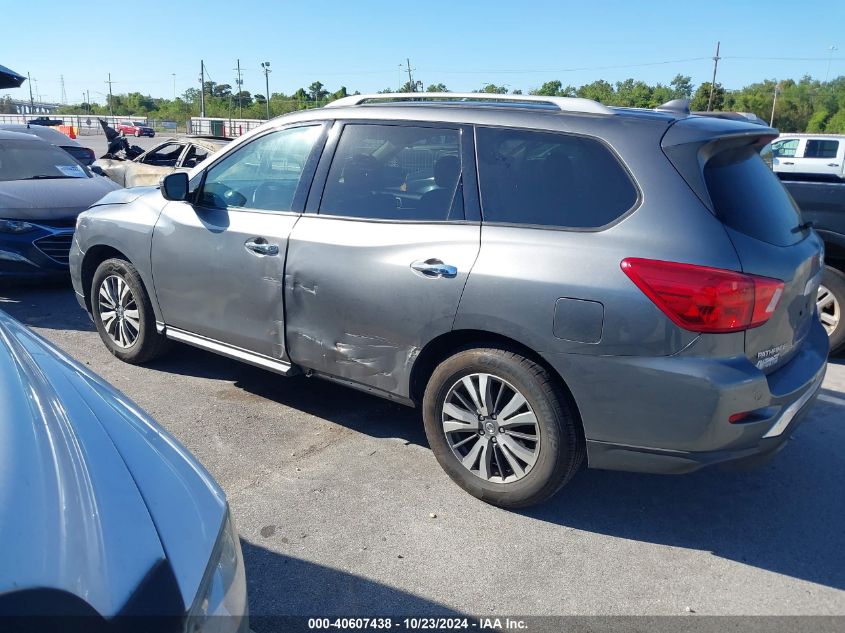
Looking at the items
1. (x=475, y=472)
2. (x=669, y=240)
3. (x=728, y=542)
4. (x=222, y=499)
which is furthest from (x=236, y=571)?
(x=728, y=542)

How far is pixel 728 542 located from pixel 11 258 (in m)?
6.80

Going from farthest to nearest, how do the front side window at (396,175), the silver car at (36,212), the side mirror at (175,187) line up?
the silver car at (36,212)
the side mirror at (175,187)
the front side window at (396,175)

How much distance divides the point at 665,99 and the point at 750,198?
146ft

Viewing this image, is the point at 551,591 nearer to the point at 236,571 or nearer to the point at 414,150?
the point at 236,571

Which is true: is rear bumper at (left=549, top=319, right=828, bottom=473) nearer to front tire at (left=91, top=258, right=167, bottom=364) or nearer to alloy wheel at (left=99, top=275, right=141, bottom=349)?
front tire at (left=91, top=258, right=167, bottom=364)

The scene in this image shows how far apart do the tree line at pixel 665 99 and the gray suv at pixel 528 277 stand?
27.4 metres

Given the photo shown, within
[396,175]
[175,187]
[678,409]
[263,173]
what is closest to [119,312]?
[175,187]

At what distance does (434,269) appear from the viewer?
340 cm

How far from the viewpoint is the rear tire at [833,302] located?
5.64 meters

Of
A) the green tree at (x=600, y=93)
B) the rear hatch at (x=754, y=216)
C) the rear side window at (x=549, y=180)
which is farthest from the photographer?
the green tree at (x=600, y=93)

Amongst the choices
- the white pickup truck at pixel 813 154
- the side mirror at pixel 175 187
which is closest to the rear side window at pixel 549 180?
the side mirror at pixel 175 187

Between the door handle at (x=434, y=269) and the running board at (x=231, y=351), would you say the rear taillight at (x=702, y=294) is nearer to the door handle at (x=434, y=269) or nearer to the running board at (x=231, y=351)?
the door handle at (x=434, y=269)

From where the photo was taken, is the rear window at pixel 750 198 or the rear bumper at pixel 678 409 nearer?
the rear bumper at pixel 678 409

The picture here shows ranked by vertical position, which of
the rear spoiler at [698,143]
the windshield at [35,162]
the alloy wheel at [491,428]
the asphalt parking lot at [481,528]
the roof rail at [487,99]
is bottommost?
the asphalt parking lot at [481,528]
